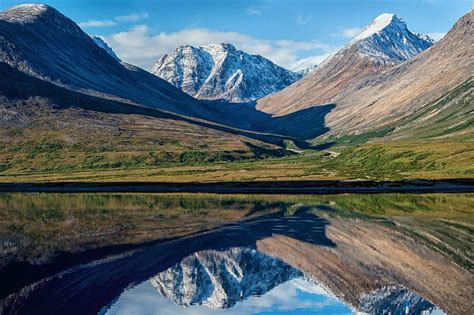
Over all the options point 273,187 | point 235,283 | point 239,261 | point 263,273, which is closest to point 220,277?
point 235,283

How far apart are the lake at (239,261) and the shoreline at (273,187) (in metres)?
38.8

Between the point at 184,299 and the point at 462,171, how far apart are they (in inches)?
5464

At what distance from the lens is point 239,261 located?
195 feet

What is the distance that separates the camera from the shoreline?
14450 centimetres

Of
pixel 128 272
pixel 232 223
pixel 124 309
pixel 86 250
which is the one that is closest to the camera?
pixel 124 309

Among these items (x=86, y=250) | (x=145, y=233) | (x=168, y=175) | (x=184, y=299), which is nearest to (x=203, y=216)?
(x=145, y=233)

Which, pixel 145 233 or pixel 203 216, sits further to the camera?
pixel 203 216

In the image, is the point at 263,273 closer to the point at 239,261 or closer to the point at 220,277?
the point at 220,277

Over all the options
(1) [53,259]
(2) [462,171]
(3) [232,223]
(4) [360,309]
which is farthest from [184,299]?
(2) [462,171]

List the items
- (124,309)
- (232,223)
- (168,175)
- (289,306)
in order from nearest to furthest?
(124,309) < (289,306) < (232,223) < (168,175)

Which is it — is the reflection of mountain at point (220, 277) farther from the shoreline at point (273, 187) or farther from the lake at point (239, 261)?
the shoreline at point (273, 187)

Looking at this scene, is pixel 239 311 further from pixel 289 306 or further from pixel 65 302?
pixel 65 302

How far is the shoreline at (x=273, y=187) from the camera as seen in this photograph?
144500 mm

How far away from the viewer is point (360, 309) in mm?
41406
